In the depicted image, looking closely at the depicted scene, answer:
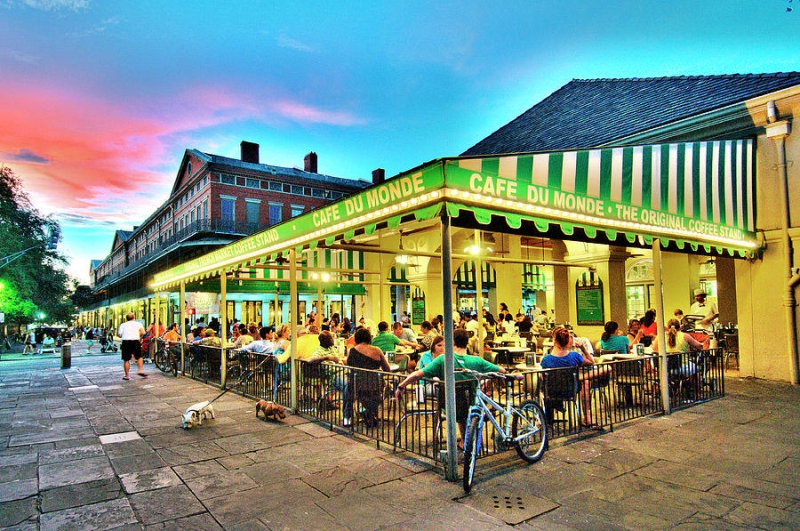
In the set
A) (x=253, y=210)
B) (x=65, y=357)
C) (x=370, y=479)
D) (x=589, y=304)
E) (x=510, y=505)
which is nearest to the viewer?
(x=510, y=505)

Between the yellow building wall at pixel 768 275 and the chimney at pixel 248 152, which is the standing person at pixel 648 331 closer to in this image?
the yellow building wall at pixel 768 275

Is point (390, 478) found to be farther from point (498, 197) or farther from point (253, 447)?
point (498, 197)

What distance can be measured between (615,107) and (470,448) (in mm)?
12717

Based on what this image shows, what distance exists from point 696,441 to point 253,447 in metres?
5.54

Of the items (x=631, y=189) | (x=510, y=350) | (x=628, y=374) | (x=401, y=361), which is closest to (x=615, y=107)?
(x=631, y=189)

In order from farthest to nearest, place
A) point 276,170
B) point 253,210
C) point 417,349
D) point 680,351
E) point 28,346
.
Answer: point 276,170 < point 253,210 < point 28,346 < point 417,349 < point 680,351

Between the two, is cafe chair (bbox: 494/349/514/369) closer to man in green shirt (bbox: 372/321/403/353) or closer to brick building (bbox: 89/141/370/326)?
man in green shirt (bbox: 372/321/403/353)

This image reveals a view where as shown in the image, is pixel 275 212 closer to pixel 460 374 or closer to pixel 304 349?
pixel 304 349

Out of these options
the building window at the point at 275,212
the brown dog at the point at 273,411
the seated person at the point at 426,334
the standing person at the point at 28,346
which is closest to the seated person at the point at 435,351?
the brown dog at the point at 273,411

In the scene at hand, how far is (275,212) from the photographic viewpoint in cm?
3741

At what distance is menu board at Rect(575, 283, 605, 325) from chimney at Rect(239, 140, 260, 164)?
30.6 meters

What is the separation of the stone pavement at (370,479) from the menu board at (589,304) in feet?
19.5

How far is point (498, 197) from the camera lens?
16.9ft

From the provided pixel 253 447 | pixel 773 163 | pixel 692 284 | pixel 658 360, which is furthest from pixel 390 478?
pixel 692 284
